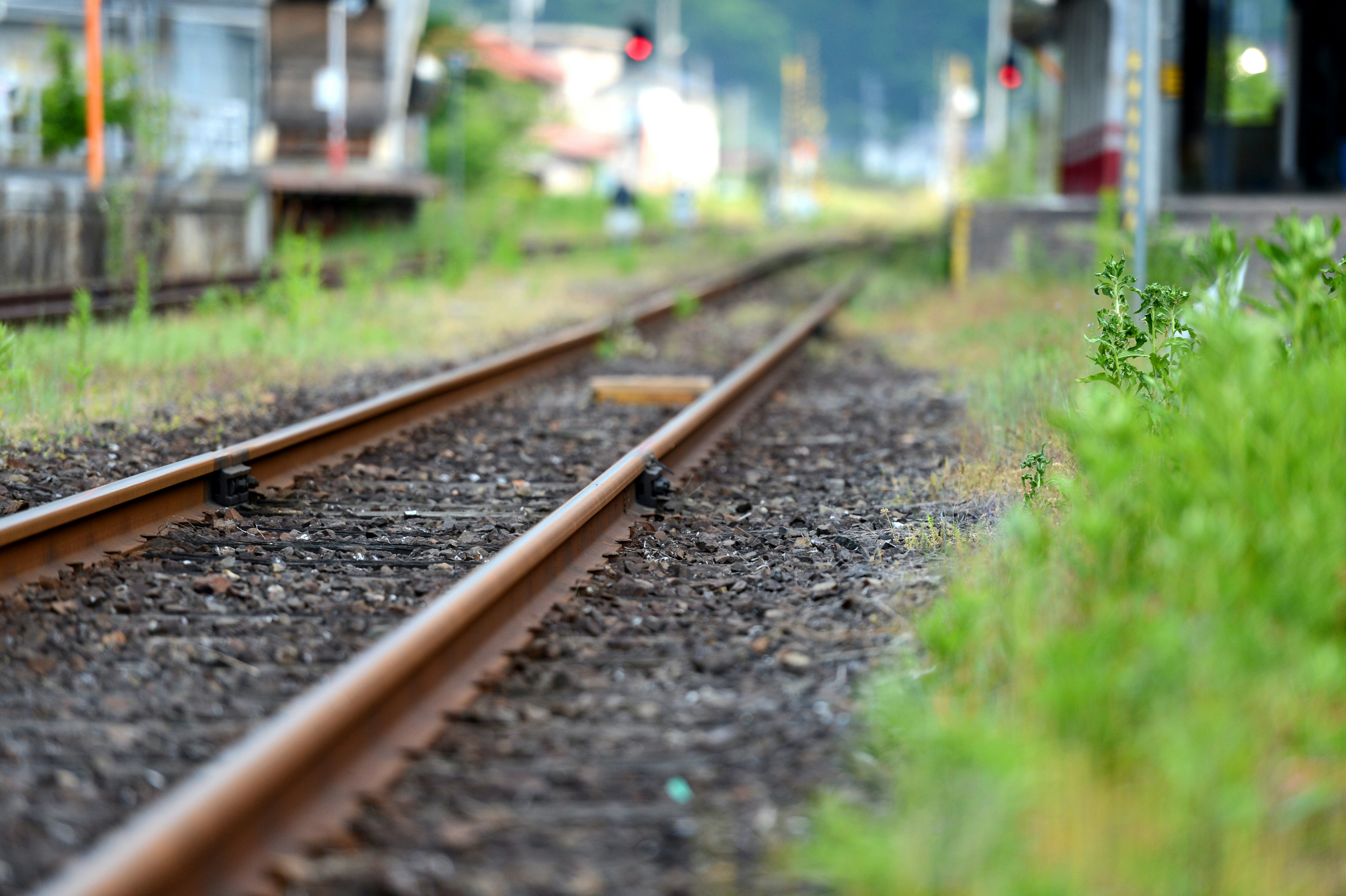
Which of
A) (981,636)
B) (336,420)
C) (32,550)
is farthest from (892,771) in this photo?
(336,420)

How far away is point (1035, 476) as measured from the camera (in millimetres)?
5516

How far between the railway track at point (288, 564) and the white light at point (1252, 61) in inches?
572

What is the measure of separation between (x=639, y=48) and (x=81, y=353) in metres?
15.3

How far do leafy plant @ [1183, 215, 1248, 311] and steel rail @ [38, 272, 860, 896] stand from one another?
7.76ft

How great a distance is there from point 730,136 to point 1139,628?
11077 cm

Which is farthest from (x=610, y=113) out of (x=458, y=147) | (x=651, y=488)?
(x=651, y=488)

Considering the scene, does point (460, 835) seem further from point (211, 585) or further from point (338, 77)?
point (338, 77)

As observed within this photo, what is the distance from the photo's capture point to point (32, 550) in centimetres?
472

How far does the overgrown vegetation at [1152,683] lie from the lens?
244 cm

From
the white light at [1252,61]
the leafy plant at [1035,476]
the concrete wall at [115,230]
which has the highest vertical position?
the white light at [1252,61]

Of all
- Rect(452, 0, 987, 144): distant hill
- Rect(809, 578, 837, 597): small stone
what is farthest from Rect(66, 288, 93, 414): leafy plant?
Rect(452, 0, 987, 144): distant hill

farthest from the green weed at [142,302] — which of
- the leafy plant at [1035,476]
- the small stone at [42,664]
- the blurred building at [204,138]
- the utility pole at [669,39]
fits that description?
the utility pole at [669,39]

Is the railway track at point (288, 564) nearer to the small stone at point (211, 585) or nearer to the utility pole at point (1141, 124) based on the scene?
the small stone at point (211, 585)

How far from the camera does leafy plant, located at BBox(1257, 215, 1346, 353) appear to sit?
4117 mm
